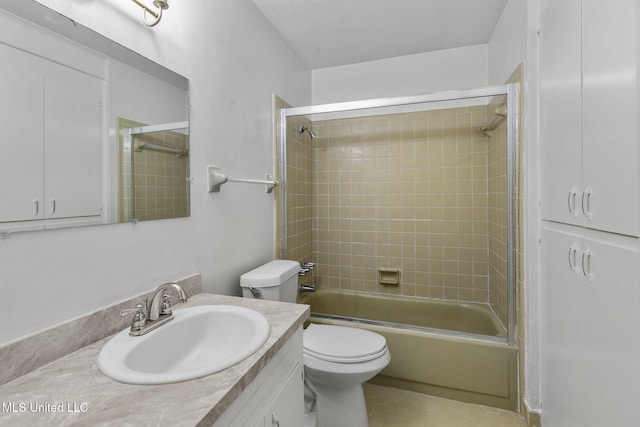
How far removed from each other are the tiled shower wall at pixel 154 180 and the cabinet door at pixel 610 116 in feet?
4.88

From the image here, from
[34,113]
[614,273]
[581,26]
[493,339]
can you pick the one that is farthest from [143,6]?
[493,339]

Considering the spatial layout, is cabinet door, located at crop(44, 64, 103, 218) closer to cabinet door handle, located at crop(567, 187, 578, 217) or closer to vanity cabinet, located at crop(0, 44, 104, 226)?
vanity cabinet, located at crop(0, 44, 104, 226)

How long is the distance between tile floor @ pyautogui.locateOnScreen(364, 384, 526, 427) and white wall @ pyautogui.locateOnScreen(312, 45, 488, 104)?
7.39ft

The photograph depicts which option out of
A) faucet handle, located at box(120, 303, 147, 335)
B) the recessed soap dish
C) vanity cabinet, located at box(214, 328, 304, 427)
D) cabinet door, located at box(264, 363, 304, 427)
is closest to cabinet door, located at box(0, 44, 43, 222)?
faucet handle, located at box(120, 303, 147, 335)

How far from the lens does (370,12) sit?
6.12 feet

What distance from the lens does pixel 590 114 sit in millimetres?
990

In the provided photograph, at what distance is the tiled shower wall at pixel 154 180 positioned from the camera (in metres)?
0.98

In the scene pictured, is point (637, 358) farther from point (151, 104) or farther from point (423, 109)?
point (423, 109)

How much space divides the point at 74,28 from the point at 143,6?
252 mm

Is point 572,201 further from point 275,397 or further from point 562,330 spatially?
point 275,397

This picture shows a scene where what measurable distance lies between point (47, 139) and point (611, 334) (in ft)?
5.62

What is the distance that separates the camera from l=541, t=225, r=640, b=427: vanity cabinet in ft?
2.71

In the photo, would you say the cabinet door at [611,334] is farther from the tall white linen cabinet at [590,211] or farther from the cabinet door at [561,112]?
the cabinet door at [561,112]

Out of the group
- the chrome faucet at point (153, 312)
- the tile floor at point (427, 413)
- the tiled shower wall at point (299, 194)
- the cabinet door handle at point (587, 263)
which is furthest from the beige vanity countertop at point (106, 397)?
the tiled shower wall at point (299, 194)
